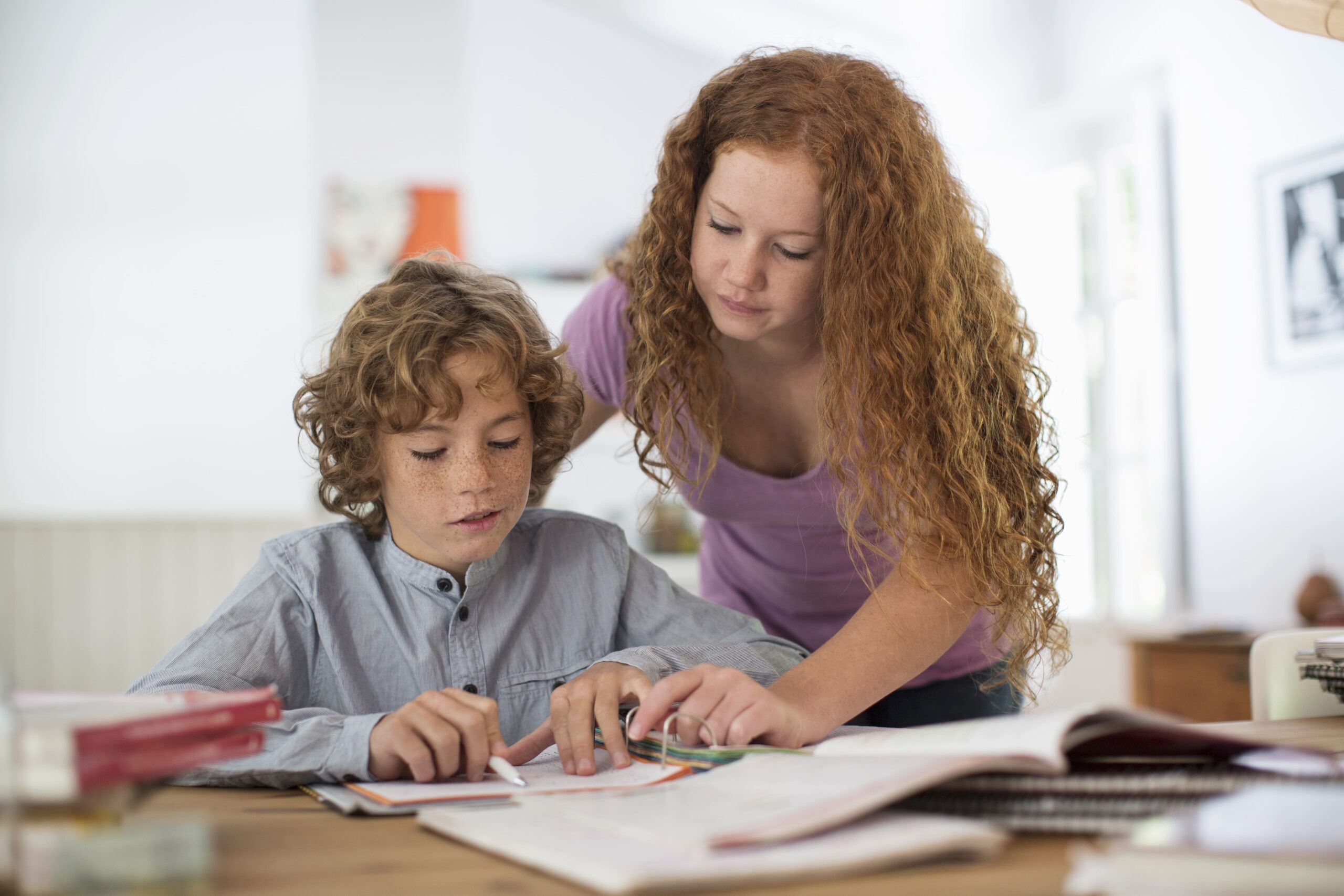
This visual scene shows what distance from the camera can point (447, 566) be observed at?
119 cm

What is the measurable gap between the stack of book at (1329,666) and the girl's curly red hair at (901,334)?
23 cm

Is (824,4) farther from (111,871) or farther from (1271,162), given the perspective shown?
(111,871)

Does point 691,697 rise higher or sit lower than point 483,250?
lower

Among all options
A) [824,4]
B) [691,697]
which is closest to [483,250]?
[824,4]

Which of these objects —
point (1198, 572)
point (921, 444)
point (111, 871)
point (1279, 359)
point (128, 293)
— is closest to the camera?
point (111, 871)

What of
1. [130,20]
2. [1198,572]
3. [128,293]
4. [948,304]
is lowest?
[1198,572]

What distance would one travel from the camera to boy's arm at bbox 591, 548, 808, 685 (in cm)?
110

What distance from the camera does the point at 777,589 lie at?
1.47 m

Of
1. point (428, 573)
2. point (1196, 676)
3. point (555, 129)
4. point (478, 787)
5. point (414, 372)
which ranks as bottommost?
point (1196, 676)

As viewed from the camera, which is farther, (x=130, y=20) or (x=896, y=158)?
(x=130, y=20)

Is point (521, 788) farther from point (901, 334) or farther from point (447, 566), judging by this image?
point (901, 334)

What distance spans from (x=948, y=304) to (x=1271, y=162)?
2.31 meters

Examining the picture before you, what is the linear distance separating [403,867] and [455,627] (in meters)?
0.56

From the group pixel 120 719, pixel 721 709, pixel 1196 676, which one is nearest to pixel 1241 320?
pixel 1196 676
